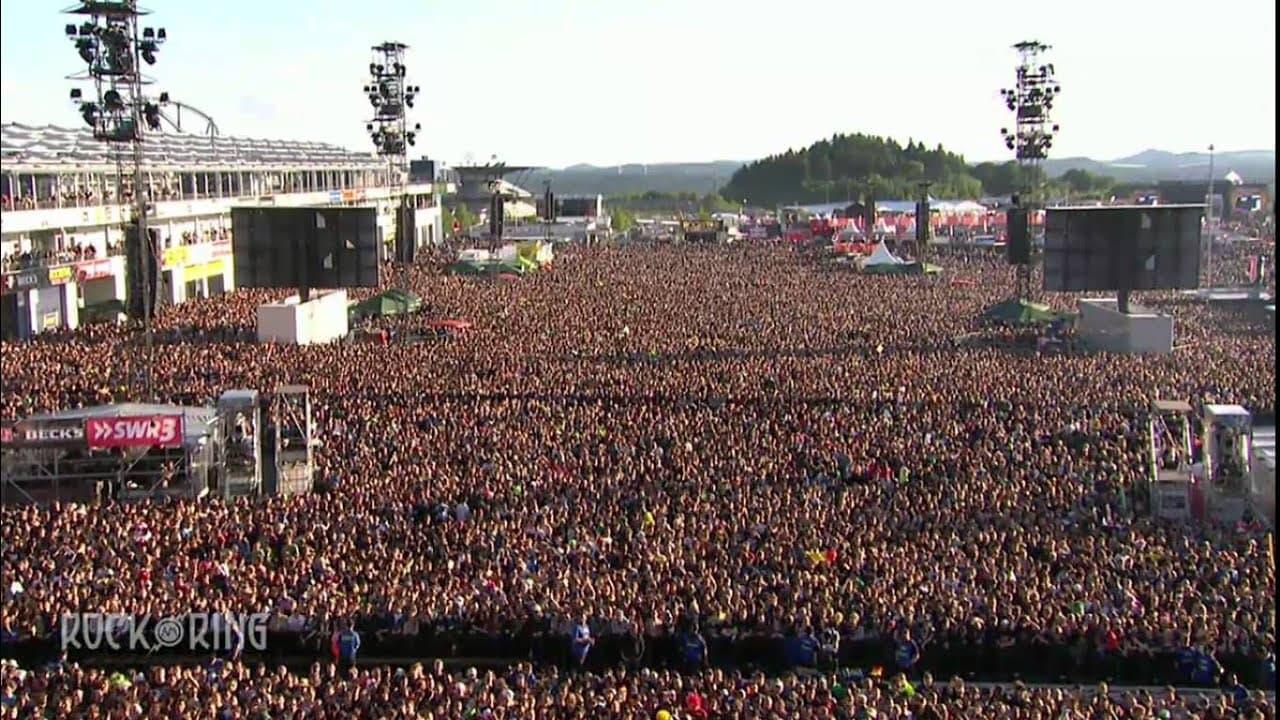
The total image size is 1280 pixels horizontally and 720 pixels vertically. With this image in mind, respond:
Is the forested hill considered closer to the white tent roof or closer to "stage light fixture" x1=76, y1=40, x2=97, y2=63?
the white tent roof

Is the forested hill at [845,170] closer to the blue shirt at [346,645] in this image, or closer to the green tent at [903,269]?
the green tent at [903,269]

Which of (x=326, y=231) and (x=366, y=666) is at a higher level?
(x=326, y=231)

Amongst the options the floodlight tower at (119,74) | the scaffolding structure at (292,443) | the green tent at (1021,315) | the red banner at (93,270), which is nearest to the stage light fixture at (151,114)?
the floodlight tower at (119,74)

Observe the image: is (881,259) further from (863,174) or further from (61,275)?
(863,174)

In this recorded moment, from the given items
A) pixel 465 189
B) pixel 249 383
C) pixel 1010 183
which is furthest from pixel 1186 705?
pixel 1010 183

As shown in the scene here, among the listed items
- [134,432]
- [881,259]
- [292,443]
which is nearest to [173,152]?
[881,259]

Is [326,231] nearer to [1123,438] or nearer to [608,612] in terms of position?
[1123,438]
